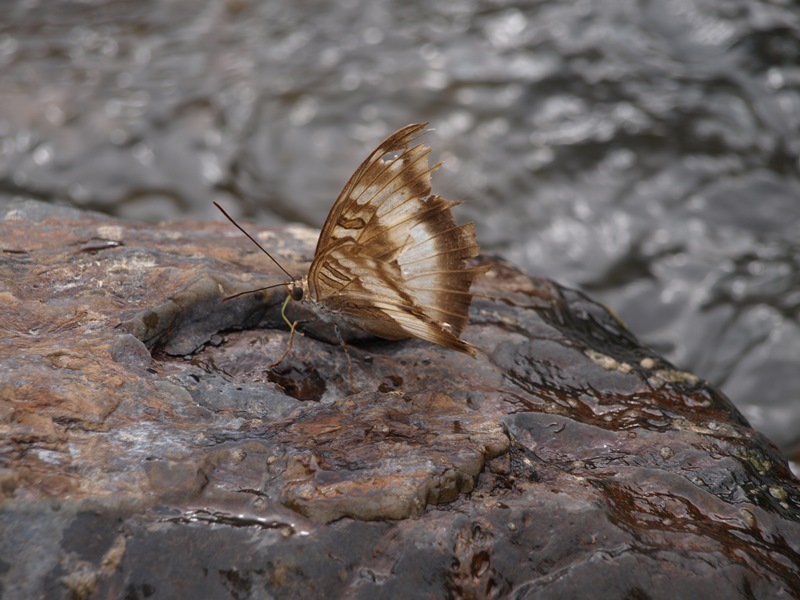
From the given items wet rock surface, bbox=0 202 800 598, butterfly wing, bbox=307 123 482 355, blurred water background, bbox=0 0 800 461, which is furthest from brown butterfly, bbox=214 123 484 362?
blurred water background, bbox=0 0 800 461

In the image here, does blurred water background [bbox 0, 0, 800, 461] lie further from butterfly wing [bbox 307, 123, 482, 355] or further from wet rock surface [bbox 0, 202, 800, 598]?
butterfly wing [bbox 307, 123, 482, 355]

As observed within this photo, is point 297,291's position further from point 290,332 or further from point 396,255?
point 396,255

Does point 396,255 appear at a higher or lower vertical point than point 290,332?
higher

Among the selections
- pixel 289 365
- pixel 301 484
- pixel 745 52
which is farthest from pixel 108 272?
pixel 745 52

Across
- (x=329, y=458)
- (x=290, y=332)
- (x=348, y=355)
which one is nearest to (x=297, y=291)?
(x=290, y=332)

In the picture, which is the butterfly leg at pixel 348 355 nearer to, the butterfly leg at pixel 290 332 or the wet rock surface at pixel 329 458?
the wet rock surface at pixel 329 458

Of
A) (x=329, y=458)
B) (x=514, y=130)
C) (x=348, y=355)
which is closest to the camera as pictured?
(x=329, y=458)
